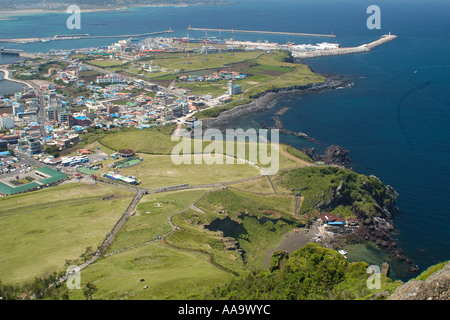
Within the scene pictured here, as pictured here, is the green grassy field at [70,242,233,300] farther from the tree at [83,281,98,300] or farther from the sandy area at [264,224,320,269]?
the sandy area at [264,224,320,269]

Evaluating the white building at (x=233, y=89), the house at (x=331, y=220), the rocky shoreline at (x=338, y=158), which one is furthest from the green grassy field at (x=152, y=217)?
the white building at (x=233, y=89)

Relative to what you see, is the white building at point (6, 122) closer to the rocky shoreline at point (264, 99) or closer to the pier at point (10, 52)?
the rocky shoreline at point (264, 99)

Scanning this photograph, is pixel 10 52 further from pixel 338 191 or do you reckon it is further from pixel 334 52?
pixel 338 191

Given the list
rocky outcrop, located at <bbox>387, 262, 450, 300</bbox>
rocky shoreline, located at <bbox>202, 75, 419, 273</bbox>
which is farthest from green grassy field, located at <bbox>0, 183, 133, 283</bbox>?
rocky outcrop, located at <bbox>387, 262, 450, 300</bbox>

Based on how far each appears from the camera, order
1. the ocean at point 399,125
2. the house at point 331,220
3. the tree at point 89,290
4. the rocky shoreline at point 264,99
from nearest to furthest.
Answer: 1. the tree at point 89,290
2. the ocean at point 399,125
3. the house at point 331,220
4. the rocky shoreline at point 264,99

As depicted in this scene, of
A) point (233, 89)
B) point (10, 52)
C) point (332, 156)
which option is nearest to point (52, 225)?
point (332, 156)

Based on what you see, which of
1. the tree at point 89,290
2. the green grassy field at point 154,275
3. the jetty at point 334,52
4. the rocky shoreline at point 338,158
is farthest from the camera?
the jetty at point 334,52
